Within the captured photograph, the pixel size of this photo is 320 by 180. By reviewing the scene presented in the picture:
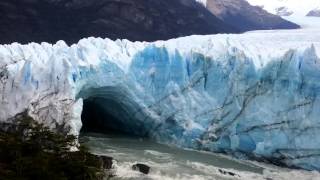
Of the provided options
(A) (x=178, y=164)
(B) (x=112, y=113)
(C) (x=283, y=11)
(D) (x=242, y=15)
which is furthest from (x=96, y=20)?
(C) (x=283, y=11)

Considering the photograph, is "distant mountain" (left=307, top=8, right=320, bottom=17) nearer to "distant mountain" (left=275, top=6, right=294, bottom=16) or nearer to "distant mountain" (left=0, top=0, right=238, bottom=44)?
"distant mountain" (left=275, top=6, right=294, bottom=16)

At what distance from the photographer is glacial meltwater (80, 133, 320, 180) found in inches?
516

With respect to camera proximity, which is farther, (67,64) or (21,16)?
(21,16)

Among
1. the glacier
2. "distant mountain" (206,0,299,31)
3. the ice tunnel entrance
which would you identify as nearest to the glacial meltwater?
the glacier

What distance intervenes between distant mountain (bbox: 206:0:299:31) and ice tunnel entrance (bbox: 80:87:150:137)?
32.2 metres

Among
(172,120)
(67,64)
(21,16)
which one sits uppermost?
(21,16)

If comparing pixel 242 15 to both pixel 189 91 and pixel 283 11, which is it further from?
pixel 189 91

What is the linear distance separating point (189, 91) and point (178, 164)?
104 inches

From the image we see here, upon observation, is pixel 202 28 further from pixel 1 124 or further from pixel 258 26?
pixel 1 124

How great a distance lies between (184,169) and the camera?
44.8 ft

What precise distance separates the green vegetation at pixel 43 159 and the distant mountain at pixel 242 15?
131 feet

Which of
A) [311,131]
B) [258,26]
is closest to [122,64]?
[311,131]

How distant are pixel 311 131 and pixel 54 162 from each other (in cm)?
707

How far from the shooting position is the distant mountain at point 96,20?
37344 millimetres
